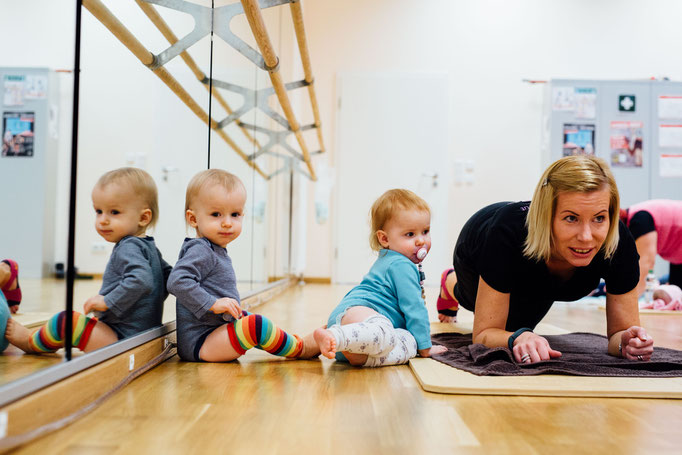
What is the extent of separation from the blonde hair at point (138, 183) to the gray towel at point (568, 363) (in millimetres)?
745

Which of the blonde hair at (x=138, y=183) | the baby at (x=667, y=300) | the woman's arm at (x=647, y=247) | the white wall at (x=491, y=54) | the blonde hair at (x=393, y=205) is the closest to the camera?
the blonde hair at (x=138, y=183)

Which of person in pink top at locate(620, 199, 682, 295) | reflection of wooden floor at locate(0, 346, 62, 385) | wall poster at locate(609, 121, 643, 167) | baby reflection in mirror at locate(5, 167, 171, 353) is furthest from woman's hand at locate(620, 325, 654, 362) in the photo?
wall poster at locate(609, 121, 643, 167)

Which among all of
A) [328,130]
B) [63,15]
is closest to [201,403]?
[63,15]

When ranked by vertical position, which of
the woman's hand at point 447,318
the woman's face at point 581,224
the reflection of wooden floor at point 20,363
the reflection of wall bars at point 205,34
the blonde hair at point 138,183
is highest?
the reflection of wall bars at point 205,34

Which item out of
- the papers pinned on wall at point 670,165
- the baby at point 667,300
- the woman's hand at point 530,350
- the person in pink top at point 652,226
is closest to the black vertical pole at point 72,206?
the woman's hand at point 530,350

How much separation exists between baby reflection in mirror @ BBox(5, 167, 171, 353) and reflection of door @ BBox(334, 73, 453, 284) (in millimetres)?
4093

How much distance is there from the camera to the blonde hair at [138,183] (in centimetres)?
132

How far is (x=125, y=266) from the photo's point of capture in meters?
1.32

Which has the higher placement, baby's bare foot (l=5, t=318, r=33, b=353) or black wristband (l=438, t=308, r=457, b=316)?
baby's bare foot (l=5, t=318, r=33, b=353)

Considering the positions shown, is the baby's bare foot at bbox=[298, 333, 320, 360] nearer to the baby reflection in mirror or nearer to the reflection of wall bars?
the baby reflection in mirror

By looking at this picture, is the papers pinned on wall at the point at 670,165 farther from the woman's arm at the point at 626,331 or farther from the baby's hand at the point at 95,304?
the baby's hand at the point at 95,304

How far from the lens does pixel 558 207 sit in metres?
1.41

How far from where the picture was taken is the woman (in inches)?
54.2

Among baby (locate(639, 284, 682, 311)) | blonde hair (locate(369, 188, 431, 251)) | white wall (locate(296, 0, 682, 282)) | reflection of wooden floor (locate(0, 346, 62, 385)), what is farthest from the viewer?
white wall (locate(296, 0, 682, 282))
